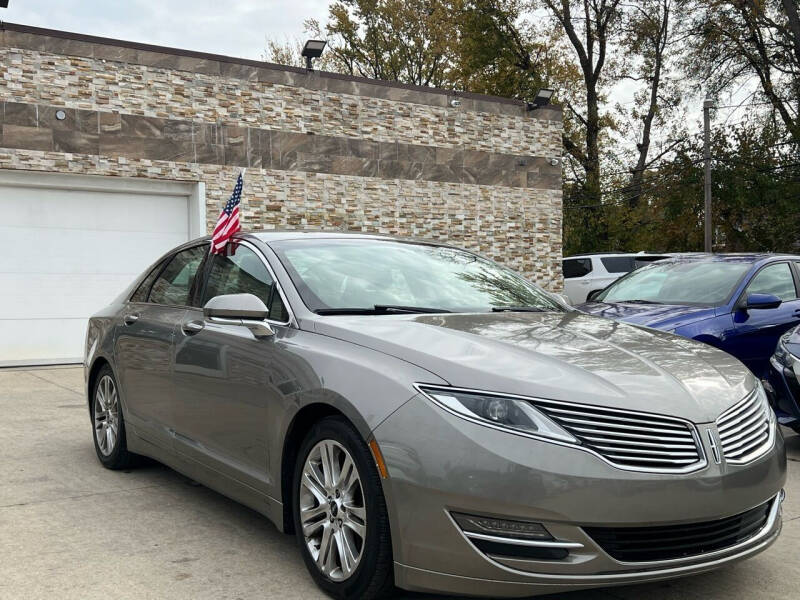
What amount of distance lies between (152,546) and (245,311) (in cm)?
127

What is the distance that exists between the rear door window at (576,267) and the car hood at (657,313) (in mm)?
14020

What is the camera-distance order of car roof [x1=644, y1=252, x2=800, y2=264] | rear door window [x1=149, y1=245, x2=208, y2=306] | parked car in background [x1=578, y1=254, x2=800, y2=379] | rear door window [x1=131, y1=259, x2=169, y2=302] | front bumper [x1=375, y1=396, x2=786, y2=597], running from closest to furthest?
front bumper [x1=375, y1=396, x2=786, y2=597] → rear door window [x1=149, y1=245, x2=208, y2=306] → rear door window [x1=131, y1=259, x2=169, y2=302] → parked car in background [x1=578, y1=254, x2=800, y2=379] → car roof [x1=644, y1=252, x2=800, y2=264]

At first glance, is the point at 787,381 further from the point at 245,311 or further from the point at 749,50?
the point at 749,50

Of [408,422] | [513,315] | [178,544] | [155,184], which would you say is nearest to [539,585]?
[408,422]

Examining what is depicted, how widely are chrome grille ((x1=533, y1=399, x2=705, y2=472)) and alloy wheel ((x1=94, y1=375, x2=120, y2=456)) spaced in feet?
12.0

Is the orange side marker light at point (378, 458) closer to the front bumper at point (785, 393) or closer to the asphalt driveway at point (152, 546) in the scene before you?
the asphalt driveway at point (152, 546)

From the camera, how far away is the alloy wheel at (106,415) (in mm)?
5953

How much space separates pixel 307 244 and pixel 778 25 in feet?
103

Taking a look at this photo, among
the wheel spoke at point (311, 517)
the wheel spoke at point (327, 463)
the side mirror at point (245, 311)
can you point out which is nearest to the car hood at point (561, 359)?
the side mirror at point (245, 311)

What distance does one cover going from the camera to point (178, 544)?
14.5 ft

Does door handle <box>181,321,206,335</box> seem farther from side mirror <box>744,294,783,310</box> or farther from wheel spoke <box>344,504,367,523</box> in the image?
side mirror <box>744,294,783,310</box>

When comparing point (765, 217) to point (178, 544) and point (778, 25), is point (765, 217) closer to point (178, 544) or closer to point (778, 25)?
point (778, 25)

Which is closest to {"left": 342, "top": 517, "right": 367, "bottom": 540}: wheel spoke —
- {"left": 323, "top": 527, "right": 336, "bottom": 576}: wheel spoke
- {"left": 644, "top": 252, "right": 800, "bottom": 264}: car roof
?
{"left": 323, "top": 527, "right": 336, "bottom": 576}: wheel spoke

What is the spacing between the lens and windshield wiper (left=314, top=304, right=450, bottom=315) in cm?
416
